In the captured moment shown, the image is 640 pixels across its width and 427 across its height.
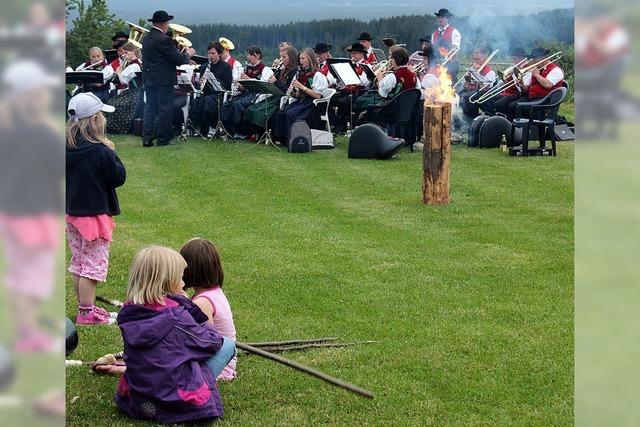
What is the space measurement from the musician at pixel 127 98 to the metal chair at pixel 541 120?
7.01m

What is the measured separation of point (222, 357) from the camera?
480 centimetres

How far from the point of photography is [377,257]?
340 inches

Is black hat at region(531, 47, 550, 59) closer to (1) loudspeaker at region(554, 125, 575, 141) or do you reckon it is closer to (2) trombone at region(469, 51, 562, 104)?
(2) trombone at region(469, 51, 562, 104)

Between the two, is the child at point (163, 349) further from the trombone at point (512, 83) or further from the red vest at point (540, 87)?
the trombone at point (512, 83)

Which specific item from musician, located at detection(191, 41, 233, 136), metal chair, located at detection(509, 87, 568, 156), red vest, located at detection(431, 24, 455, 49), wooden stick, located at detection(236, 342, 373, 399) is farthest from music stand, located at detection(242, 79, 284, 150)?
wooden stick, located at detection(236, 342, 373, 399)

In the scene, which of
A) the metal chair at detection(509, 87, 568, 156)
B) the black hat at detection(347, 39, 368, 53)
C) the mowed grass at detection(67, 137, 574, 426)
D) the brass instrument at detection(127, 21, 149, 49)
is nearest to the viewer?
the mowed grass at detection(67, 137, 574, 426)

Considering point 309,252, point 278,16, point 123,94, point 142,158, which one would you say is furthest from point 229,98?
point 278,16

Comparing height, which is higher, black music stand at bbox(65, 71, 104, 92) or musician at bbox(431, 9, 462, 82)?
musician at bbox(431, 9, 462, 82)

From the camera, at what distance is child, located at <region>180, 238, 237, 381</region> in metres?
5.18

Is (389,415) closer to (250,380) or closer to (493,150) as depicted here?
(250,380)

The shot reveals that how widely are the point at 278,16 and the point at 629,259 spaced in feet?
156

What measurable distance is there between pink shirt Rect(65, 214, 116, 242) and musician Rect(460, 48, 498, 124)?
13228 mm

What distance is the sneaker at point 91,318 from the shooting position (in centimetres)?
645

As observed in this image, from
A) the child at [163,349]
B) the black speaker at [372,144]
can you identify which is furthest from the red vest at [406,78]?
the child at [163,349]
